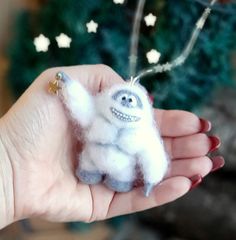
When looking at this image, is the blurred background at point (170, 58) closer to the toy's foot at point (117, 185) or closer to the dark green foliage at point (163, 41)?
the dark green foliage at point (163, 41)

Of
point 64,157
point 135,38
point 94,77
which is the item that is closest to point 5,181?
point 64,157

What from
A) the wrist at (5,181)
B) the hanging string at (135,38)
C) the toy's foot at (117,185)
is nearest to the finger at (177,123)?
the toy's foot at (117,185)

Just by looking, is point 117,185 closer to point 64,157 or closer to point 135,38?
point 64,157

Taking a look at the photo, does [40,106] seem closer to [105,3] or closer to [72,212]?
[72,212]

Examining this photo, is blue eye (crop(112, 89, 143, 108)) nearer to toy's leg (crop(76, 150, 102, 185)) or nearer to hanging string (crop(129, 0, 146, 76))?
toy's leg (crop(76, 150, 102, 185))

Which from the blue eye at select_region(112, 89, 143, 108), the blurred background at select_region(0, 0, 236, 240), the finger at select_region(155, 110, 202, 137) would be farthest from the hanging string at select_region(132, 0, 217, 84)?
the blue eye at select_region(112, 89, 143, 108)
